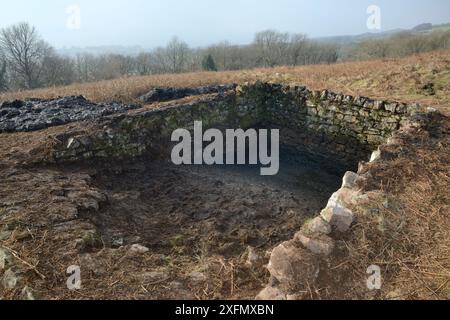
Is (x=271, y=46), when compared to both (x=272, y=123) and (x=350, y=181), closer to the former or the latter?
(x=272, y=123)

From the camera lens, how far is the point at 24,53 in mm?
45031

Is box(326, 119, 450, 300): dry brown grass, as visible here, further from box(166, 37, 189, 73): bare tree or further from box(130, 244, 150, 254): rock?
box(166, 37, 189, 73): bare tree

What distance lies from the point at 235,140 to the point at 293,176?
86.3 inches

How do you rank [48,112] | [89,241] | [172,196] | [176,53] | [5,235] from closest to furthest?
[5,235] → [89,241] → [172,196] → [48,112] → [176,53]

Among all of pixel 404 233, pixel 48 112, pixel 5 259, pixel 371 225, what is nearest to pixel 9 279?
pixel 5 259

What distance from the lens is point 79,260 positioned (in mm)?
3818

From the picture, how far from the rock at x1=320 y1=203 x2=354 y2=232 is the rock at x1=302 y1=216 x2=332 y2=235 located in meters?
0.08

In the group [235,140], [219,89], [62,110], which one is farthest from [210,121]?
[62,110]

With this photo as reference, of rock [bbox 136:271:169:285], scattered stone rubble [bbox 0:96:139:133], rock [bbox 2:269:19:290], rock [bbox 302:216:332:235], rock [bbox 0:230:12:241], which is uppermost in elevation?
scattered stone rubble [bbox 0:96:139:133]

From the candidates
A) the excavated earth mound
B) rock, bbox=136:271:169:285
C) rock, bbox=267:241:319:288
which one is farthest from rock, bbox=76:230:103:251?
rock, bbox=267:241:319:288

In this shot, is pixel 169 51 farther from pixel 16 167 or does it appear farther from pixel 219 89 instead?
pixel 16 167

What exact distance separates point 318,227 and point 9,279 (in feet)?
10.6

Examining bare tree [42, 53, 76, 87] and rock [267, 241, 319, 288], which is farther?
bare tree [42, 53, 76, 87]

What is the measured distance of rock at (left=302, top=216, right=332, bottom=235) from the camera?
12.4 ft
